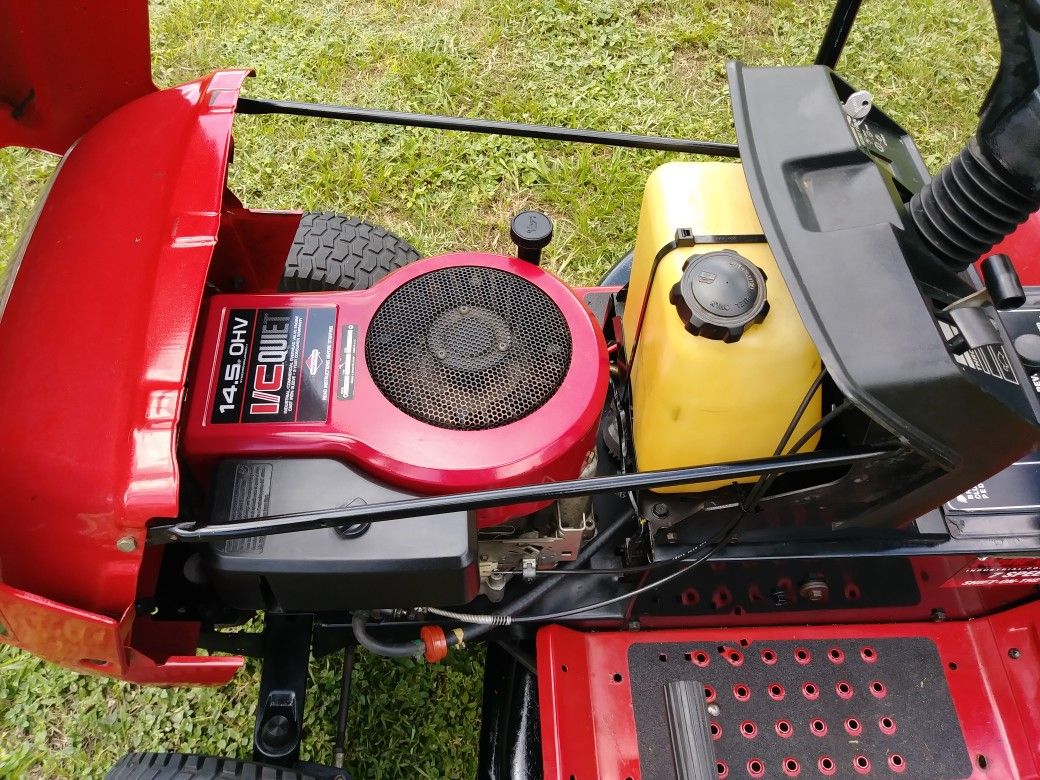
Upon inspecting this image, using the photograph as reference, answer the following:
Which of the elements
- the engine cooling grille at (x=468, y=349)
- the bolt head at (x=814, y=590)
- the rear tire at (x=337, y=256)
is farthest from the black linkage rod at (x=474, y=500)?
the rear tire at (x=337, y=256)

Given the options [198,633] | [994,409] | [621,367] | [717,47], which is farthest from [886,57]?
[198,633]

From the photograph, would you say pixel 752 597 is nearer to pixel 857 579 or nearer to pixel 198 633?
pixel 857 579

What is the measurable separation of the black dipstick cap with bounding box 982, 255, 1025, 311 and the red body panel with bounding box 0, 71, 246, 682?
916 mm

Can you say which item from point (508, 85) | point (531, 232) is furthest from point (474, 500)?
point (508, 85)

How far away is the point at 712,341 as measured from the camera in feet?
3.66

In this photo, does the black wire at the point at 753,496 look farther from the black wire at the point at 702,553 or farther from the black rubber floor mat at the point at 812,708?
the black rubber floor mat at the point at 812,708

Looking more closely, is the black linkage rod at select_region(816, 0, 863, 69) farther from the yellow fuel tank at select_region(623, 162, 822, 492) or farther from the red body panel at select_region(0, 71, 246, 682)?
the red body panel at select_region(0, 71, 246, 682)

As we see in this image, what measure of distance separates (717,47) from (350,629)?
2.45 metres

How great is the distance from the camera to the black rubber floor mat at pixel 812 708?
1.40m

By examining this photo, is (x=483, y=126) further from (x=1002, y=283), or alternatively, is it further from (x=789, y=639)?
(x=789, y=639)

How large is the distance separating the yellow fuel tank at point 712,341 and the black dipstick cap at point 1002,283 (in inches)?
10.0

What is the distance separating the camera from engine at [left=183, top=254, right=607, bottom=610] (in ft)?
3.56

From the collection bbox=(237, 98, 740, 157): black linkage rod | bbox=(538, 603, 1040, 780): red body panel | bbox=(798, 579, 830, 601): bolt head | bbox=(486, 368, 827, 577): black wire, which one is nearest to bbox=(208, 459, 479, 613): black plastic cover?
bbox=(486, 368, 827, 577): black wire

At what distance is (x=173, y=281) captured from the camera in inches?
43.1
